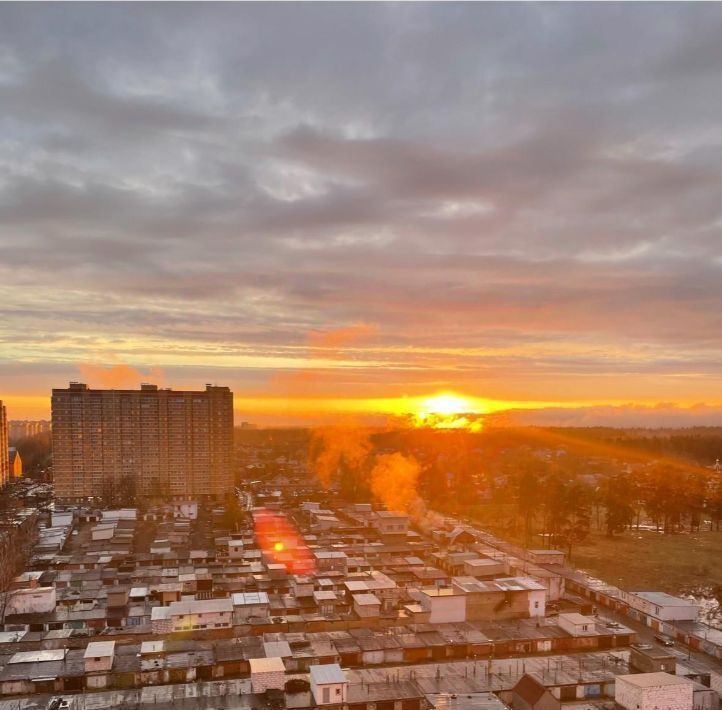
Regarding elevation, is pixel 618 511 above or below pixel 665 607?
above

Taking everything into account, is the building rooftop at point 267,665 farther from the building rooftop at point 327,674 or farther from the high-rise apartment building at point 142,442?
the high-rise apartment building at point 142,442

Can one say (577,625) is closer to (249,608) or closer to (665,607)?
(665,607)

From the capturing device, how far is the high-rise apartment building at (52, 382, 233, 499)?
43.4 m

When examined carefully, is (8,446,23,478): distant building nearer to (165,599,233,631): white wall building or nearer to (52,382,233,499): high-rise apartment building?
(52,382,233,499): high-rise apartment building

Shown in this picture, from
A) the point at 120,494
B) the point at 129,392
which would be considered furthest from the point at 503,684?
the point at 129,392

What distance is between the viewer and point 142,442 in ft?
147

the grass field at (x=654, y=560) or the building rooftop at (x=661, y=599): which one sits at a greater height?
the building rooftop at (x=661, y=599)

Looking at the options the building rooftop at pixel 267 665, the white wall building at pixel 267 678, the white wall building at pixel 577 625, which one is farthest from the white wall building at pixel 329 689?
the white wall building at pixel 577 625

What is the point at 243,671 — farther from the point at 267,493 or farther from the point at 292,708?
the point at 267,493

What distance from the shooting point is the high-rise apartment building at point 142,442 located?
143ft

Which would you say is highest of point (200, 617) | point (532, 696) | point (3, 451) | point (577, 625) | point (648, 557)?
point (3, 451)

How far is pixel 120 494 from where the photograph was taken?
138ft

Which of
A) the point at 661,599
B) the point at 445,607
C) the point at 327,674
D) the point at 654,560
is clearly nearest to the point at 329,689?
the point at 327,674

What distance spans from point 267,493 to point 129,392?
39.6 ft
